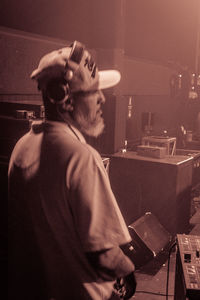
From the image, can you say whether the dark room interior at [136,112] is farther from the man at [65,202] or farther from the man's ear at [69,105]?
the man's ear at [69,105]

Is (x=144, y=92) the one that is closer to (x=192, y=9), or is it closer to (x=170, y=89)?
(x=170, y=89)

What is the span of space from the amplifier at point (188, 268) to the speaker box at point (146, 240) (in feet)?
3.12

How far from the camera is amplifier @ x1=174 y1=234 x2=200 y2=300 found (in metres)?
1.62

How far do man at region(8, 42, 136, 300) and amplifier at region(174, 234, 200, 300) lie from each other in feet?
1.07

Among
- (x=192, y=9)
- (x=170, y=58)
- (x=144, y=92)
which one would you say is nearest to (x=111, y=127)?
(x=144, y=92)

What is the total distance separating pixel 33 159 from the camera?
4.62 feet

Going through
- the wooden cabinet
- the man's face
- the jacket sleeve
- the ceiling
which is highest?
the ceiling

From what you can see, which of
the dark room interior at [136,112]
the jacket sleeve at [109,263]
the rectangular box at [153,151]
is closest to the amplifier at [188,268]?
the dark room interior at [136,112]

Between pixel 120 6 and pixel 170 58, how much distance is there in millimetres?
2978

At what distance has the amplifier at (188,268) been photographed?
162 cm

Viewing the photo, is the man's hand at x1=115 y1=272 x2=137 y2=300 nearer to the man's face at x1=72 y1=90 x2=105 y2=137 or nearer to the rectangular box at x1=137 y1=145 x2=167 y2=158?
the man's face at x1=72 y1=90 x2=105 y2=137

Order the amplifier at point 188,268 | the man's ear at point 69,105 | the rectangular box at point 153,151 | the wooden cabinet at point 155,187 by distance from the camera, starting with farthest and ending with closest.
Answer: the rectangular box at point 153,151
the wooden cabinet at point 155,187
the amplifier at point 188,268
the man's ear at point 69,105

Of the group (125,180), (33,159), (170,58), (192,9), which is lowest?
(125,180)

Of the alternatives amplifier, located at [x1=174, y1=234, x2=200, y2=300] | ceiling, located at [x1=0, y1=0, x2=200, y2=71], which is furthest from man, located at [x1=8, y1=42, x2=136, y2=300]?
ceiling, located at [x1=0, y1=0, x2=200, y2=71]
